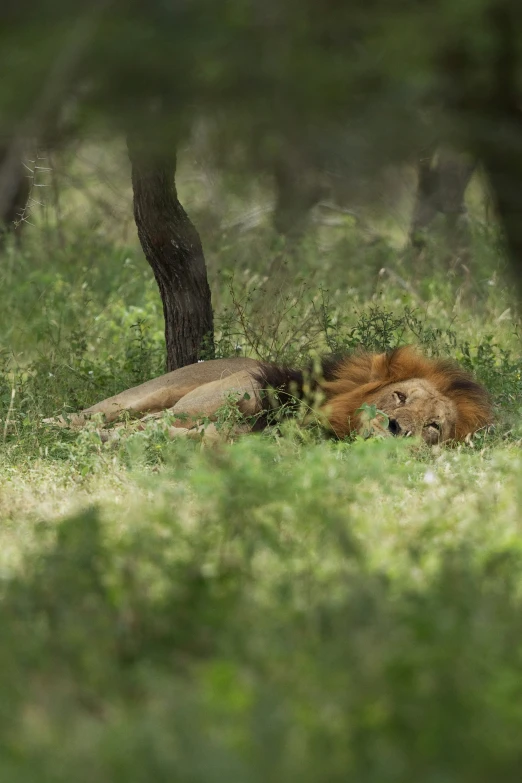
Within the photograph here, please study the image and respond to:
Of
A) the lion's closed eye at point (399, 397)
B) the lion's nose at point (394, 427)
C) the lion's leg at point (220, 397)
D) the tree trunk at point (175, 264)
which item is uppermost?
the tree trunk at point (175, 264)

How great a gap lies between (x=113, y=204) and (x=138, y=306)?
2.21 metres

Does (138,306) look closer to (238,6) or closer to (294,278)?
(294,278)

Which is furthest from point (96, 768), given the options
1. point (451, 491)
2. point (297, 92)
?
point (451, 491)

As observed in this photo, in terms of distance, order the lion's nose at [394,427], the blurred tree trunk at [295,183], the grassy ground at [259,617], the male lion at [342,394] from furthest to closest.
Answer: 1. the male lion at [342,394]
2. the lion's nose at [394,427]
3. the blurred tree trunk at [295,183]
4. the grassy ground at [259,617]

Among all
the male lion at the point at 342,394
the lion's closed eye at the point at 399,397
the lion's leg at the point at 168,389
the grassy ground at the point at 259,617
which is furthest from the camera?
the lion's leg at the point at 168,389

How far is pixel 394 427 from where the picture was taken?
21.6 ft

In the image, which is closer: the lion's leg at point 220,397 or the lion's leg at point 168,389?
the lion's leg at point 220,397

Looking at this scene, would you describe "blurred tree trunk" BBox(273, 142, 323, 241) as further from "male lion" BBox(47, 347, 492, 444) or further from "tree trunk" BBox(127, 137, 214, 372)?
"tree trunk" BBox(127, 137, 214, 372)

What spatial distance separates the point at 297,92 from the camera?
8.55 ft

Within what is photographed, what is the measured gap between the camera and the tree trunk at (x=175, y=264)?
313 inches

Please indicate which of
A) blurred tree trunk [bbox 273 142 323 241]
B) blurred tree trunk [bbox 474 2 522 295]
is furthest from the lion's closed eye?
blurred tree trunk [bbox 273 142 323 241]

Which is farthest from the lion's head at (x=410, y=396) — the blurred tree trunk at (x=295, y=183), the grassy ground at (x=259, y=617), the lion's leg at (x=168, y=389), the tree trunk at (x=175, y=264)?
the blurred tree trunk at (x=295, y=183)

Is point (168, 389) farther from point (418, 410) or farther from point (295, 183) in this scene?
point (295, 183)

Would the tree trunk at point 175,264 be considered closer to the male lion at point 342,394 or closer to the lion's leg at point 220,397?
the male lion at point 342,394
